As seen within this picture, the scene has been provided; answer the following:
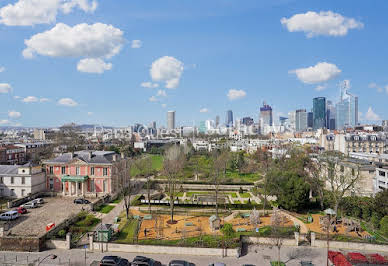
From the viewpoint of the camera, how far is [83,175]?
127 ft

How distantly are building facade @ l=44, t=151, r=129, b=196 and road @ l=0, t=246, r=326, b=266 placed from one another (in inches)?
695

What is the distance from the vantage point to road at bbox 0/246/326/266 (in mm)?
19188

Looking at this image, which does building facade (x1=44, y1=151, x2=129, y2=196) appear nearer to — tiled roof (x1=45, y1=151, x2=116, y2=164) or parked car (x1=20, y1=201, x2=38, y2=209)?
tiled roof (x1=45, y1=151, x2=116, y2=164)

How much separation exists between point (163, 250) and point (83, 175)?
75.2 ft

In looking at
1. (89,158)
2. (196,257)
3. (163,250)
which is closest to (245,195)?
(196,257)

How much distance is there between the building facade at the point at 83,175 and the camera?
38.2m

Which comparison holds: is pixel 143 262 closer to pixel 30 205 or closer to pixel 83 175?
pixel 30 205

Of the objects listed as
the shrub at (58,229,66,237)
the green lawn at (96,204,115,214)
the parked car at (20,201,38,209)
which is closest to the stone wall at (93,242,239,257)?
the shrub at (58,229,66,237)

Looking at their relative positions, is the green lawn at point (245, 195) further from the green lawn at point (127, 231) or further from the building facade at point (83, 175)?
the green lawn at point (127, 231)

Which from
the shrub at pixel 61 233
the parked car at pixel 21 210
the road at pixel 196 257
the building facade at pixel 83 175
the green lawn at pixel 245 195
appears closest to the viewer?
the road at pixel 196 257

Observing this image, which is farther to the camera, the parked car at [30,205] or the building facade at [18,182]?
the building facade at [18,182]

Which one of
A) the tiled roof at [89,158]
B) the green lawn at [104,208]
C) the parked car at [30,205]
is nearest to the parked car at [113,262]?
the green lawn at [104,208]

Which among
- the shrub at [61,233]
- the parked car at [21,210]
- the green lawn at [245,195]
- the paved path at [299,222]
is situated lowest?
the green lawn at [245,195]

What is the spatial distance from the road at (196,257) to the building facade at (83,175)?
57.9 ft
